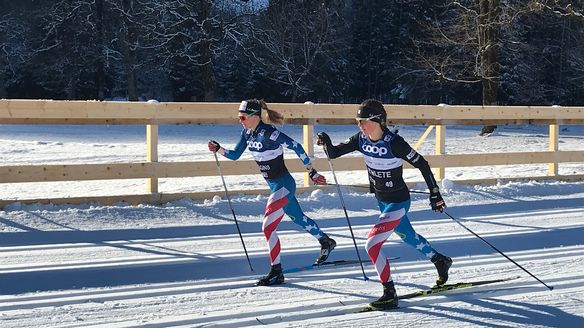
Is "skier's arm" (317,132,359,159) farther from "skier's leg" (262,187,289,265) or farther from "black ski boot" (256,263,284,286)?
"black ski boot" (256,263,284,286)

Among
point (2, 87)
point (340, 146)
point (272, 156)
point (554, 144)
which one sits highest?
point (2, 87)

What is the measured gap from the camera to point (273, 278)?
545 cm

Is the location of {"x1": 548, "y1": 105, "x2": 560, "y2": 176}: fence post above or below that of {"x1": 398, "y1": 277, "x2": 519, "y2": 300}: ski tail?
above

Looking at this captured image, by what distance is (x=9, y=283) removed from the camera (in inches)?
214

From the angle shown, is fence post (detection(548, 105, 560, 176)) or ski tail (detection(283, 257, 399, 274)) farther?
fence post (detection(548, 105, 560, 176))

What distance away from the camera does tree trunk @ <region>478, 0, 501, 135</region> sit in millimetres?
23984

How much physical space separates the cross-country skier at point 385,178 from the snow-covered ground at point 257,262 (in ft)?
1.26

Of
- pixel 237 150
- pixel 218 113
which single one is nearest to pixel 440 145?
pixel 218 113

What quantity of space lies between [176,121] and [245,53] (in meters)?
28.3

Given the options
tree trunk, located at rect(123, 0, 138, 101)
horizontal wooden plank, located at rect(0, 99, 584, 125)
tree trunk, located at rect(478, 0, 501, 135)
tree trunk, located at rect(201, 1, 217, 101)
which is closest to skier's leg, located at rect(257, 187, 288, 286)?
horizontal wooden plank, located at rect(0, 99, 584, 125)

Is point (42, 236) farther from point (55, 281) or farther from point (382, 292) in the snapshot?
point (382, 292)

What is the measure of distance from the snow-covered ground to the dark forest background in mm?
23807

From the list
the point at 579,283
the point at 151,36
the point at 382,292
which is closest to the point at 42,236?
the point at 382,292

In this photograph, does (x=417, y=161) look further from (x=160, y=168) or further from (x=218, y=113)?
(x=160, y=168)
